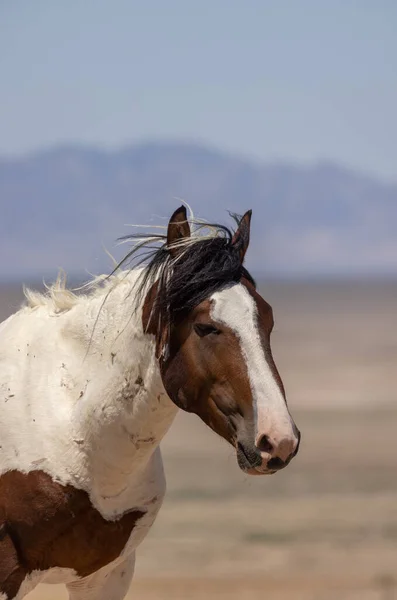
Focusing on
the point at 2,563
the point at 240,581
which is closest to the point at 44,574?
the point at 2,563

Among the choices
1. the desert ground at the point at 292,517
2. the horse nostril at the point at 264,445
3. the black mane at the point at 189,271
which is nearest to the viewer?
the horse nostril at the point at 264,445

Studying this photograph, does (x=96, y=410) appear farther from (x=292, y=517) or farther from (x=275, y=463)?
(x=292, y=517)

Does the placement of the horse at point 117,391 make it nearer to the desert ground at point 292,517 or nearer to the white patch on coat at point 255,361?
the white patch on coat at point 255,361

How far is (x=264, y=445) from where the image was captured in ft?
13.3

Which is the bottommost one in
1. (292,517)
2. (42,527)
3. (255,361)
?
(292,517)

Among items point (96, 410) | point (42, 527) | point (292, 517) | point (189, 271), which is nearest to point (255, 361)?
point (189, 271)

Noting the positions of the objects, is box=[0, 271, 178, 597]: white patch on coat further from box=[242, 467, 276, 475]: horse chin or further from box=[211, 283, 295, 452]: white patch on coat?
box=[242, 467, 276, 475]: horse chin

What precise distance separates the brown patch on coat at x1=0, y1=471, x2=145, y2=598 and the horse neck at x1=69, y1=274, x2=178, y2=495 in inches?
5.2

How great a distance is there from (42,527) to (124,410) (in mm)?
525

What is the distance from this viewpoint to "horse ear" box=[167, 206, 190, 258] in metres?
4.57

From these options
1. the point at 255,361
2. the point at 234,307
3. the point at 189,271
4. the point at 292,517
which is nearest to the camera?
the point at 255,361

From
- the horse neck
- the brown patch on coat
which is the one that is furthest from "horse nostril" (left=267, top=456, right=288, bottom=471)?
the brown patch on coat

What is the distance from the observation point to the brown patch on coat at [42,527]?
4559 mm

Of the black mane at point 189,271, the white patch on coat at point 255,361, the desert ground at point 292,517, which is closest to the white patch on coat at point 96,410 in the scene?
the black mane at point 189,271
